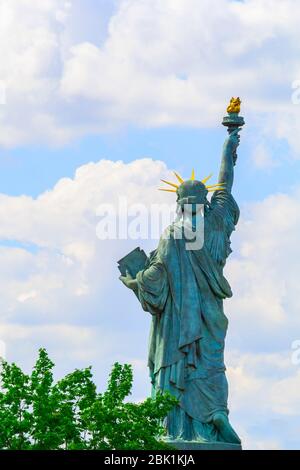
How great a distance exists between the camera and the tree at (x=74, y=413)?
1984 inches

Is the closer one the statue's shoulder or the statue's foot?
the statue's foot

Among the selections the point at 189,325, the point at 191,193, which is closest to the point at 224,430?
→ the point at 189,325

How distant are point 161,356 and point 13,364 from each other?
499cm

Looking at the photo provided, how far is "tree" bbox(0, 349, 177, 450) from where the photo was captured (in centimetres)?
5041

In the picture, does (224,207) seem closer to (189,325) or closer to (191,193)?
(191,193)

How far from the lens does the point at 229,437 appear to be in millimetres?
54781

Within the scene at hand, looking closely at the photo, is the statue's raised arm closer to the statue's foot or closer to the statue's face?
the statue's face

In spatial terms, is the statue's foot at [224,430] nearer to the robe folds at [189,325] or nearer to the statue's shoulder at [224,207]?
the robe folds at [189,325]

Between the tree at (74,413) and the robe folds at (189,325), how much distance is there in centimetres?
254

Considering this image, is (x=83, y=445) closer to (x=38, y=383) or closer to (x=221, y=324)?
(x=38, y=383)

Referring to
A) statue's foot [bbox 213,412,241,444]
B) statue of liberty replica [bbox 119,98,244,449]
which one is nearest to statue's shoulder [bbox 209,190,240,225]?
statue of liberty replica [bbox 119,98,244,449]

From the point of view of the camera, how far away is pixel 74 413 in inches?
2039

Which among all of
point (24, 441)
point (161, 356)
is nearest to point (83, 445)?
point (24, 441)

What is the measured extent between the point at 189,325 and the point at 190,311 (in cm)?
37
